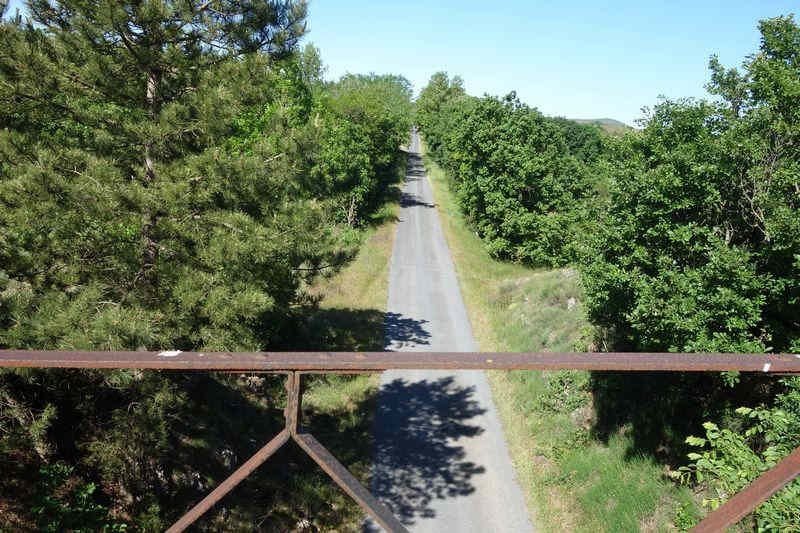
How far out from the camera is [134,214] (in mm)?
8820

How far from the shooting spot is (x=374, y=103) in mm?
35094

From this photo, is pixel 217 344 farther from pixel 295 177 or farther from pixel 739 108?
pixel 739 108

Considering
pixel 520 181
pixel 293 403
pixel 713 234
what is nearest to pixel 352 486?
pixel 293 403

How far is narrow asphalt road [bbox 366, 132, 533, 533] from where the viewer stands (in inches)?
473

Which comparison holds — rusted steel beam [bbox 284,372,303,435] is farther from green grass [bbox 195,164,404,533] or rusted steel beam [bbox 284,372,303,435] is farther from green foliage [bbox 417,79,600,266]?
green foliage [bbox 417,79,600,266]

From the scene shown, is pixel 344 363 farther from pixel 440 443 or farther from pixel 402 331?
pixel 402 331

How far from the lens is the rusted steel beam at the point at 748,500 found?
5.40 feet

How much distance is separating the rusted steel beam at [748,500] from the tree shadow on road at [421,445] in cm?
1100

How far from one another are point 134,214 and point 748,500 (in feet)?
30.1

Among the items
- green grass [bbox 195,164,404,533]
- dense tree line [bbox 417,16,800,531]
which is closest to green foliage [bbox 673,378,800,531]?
dense tree line [bbox 417,16,800,531]

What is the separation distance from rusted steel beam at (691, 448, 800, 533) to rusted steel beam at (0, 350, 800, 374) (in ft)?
1.16

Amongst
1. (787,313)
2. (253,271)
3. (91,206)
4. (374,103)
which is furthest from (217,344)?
(374,103)

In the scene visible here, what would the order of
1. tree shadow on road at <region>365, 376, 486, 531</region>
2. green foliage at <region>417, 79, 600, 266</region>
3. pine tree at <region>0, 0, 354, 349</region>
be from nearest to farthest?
pine tree at <region>0, 0, 354, 349</region> < tree shadow on road at <region>365, 376, 486, 531</region> < green foliage at <region>417, 79, 600, 266</region>

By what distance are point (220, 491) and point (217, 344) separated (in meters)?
7.60
